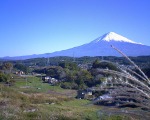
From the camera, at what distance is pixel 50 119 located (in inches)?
343

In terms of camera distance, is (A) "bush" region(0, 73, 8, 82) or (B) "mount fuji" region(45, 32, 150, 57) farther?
(B) "mount fuji" region(45, 32, 150, 57)

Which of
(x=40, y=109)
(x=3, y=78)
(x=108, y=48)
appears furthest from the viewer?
(x=108, y=48)

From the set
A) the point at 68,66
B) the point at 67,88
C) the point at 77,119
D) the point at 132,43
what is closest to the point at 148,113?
the point at 77,119

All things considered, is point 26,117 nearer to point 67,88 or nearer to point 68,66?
point 67,88

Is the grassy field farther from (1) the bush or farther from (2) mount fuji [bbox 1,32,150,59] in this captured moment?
(2) mount fuji [bbox 1,32,150,59]

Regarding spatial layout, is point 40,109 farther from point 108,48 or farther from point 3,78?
point 108,48

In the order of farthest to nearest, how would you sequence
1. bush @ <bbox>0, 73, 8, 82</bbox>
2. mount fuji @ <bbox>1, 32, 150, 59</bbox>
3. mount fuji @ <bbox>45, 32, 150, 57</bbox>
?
1. mount fuji @ <bbox>45, 32, 150, 57</bbox>
2. mount fuji @ <bbox>1, 32, 150, 59</bbox>
3. bush @ <bbox>0, 73, 8, 82</bbox>

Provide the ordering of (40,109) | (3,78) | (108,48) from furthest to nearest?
(108,48)
(3,78)
(40,109)

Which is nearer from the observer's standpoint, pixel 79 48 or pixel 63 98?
pixel 63 98

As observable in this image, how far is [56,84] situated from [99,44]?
327 feet

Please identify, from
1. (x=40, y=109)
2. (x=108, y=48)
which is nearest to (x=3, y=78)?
(x=40, y=109)

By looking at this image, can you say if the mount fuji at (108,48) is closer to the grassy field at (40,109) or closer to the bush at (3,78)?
the bush at (3,78)

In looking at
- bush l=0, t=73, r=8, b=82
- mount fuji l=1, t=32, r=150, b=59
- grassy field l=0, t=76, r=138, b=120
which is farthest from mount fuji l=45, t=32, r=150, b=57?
grassy field l=0, t=76, r=138, b=120

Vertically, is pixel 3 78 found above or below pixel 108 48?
below
